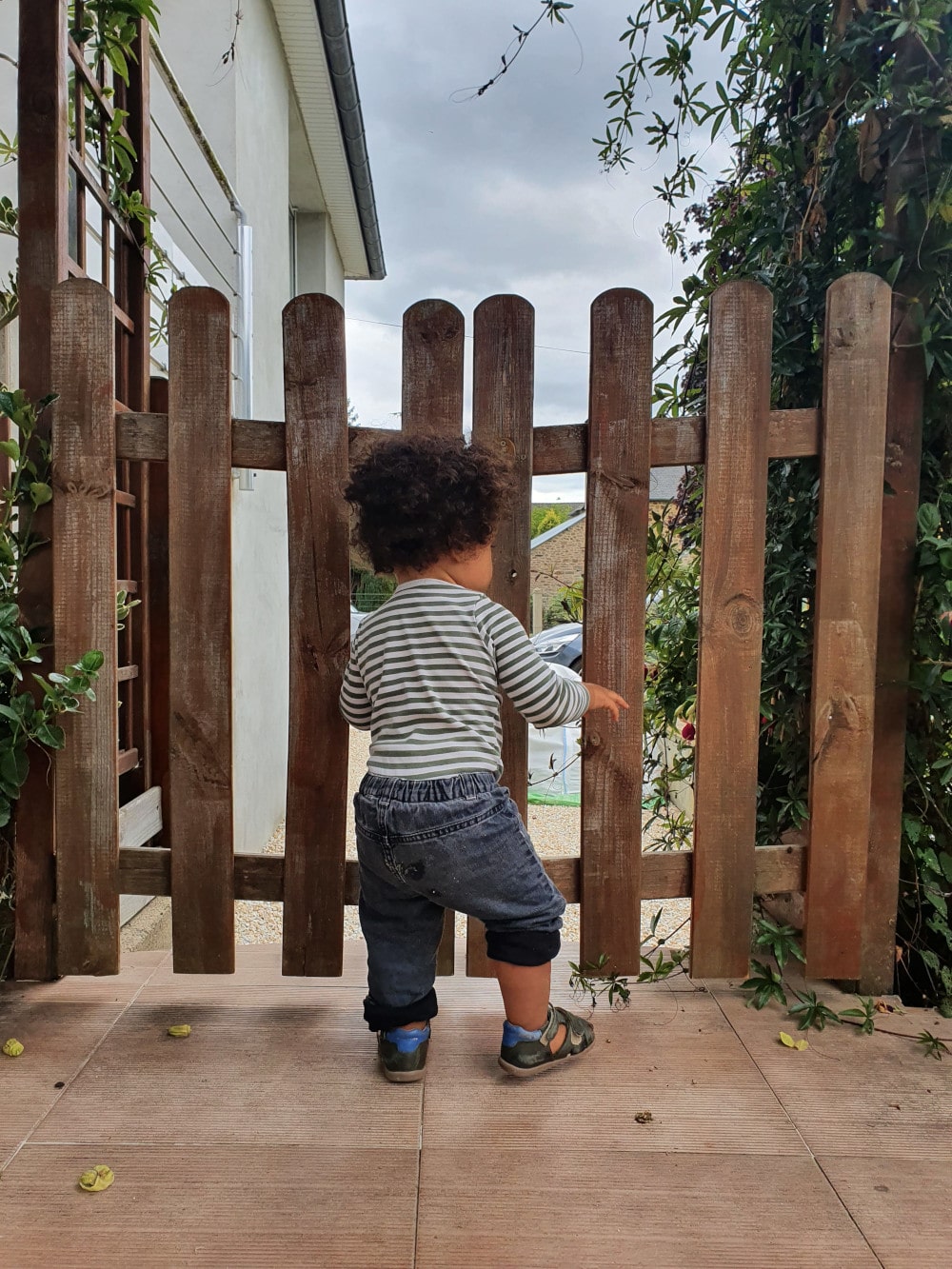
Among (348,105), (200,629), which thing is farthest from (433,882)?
(348,105)

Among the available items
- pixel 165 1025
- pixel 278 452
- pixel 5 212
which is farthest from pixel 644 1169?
pixel 5 212

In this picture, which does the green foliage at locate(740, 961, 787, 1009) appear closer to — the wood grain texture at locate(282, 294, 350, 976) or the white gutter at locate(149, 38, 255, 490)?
the wood grain texture at locate(282, 294, 350, 976)

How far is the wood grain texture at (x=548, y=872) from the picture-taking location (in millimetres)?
1975

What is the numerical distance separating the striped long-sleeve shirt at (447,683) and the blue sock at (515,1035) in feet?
1.69

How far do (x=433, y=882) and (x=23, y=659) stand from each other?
1.00 metres

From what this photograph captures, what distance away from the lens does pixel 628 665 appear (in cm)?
195

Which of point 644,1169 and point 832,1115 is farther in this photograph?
point 832,1115

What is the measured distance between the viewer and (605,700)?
5.93 feet

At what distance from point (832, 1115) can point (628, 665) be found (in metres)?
0.95

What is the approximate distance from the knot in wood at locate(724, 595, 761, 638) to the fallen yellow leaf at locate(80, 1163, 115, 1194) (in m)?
1.56

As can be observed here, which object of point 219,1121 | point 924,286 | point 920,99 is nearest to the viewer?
point 219,1121

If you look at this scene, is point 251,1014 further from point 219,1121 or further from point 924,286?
point 924,286

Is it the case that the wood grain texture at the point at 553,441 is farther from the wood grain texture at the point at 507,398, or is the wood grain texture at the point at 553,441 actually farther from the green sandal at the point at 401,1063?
the green sandal at the point at 401,1063

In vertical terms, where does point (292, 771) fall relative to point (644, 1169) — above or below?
above
